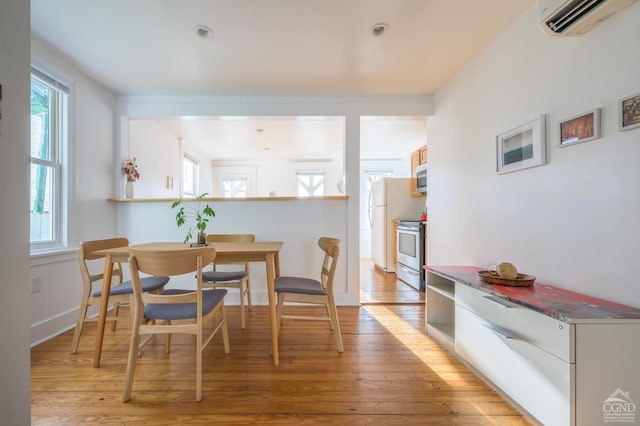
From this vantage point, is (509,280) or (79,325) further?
(79,325)

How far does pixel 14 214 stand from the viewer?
2.95ft

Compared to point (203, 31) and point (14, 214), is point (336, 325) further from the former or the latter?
point (203, 31)

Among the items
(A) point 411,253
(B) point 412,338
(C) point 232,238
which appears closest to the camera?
(B) point 412,338

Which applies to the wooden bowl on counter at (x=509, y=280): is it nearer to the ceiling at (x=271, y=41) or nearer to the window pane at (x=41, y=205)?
the ceiling at (x=271, y=41)

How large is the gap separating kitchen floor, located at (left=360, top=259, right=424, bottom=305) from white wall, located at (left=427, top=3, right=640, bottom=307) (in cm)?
91

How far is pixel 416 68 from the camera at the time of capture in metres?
2.29

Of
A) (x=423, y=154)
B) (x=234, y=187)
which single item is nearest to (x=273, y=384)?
(x=423, y=154)

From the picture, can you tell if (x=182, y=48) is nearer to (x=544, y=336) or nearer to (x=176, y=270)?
(x=176, y=270)

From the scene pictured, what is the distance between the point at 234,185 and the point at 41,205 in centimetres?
405

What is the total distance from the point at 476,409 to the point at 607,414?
50cm

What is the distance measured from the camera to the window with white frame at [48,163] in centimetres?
201

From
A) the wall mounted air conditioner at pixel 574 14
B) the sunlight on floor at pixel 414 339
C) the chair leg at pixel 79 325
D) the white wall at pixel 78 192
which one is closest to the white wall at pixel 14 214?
the chair leg at pixel 79 325

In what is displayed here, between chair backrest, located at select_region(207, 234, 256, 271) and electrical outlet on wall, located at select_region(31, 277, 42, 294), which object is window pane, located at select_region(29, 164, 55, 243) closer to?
electrical outlet on wall, located at select_region(31, 277, 42, 294)

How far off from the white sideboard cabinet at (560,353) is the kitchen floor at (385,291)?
1418 mm
